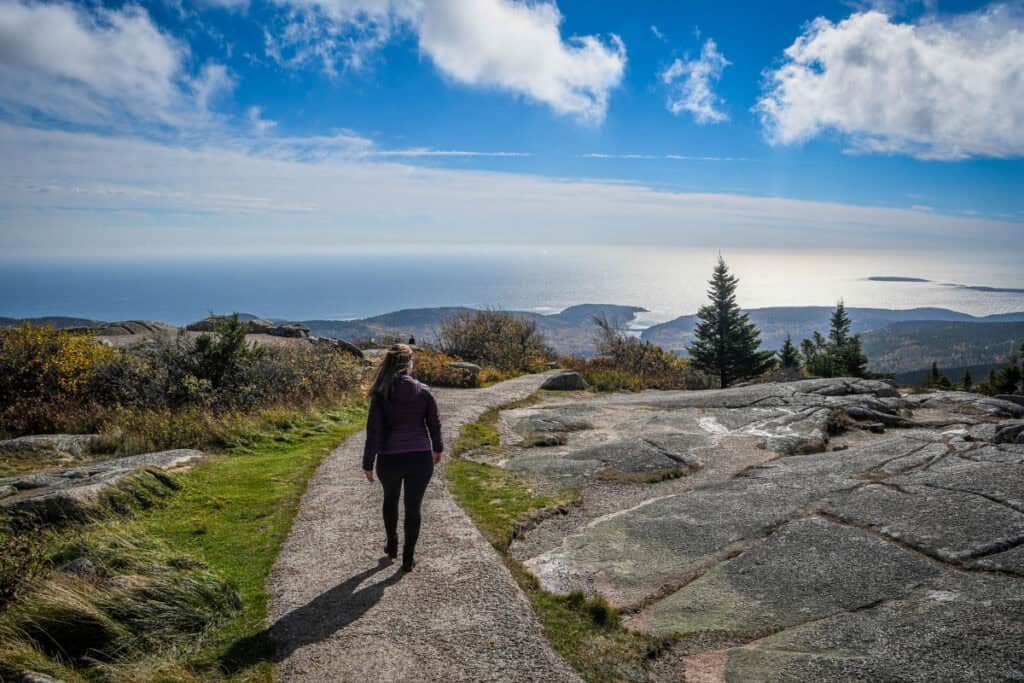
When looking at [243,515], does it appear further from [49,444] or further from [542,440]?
[542,440]

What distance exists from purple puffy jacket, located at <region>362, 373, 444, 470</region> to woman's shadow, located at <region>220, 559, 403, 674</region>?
1136 millimetres

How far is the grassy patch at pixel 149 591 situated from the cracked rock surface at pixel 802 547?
2816 millimetres

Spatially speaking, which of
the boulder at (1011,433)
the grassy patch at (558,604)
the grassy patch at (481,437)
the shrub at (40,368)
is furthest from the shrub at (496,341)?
the boulder at (1011,433)

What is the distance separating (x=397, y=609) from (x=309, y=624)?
0.70 meters

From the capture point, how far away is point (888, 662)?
3934 mm

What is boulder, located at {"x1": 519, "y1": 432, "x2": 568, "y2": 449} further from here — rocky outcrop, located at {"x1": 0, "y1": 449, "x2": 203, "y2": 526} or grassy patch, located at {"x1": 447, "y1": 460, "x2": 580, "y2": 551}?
rocky outcrop, located at {"x1": 0, "y1": 449, "x2": 203, "y2": 526}

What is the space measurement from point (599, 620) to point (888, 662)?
82.7 inches

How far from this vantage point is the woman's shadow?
4242 mm

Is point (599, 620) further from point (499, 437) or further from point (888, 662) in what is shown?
point (499, 437)

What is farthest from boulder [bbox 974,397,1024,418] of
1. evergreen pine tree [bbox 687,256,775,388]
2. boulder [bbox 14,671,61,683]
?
evergreen pine tree [bbox 687,256,775,388]

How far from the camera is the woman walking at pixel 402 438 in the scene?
18.6ft

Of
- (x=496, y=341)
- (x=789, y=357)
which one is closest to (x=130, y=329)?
(x=496, y=341)

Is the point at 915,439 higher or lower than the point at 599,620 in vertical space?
higher

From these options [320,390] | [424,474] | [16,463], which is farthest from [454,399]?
[424,474]
